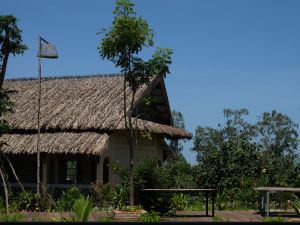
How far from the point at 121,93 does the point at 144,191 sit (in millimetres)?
7422

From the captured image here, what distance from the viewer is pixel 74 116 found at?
2016cm

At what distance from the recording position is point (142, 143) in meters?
22.1

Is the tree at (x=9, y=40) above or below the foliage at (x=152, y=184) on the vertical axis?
above

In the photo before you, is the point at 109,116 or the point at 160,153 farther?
the point at 160,153

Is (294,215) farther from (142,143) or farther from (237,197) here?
(142,143)

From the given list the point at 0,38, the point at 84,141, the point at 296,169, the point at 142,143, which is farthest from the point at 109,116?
the point at 296,169

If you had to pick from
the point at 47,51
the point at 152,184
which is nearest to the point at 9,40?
the point at 47,51

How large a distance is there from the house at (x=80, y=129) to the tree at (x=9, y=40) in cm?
365

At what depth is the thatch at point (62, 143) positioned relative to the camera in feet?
59.2

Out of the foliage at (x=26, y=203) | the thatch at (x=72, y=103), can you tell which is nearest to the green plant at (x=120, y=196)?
the foliage at (x=26, y=203)

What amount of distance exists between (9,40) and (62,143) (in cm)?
409

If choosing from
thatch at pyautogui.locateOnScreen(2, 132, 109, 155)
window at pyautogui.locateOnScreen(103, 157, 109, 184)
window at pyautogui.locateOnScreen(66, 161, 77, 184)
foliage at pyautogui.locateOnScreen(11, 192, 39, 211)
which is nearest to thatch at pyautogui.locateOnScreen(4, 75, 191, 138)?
thatch at pyautogui.locateOnScreen(2, 132, 109, 155)

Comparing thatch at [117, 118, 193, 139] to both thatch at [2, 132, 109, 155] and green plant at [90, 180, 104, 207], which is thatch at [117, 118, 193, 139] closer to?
thatch at [2, 132, 109, 155]

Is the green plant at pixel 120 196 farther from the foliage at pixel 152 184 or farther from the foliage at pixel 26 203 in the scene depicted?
the foliage at pixel 26 203
